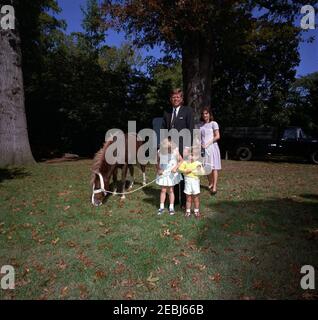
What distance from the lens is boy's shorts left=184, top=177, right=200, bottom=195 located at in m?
7.00

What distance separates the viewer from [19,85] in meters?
15.2

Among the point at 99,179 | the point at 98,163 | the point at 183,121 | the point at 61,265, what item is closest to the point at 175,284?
the point at 61,265

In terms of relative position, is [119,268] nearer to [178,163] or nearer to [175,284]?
[175,284]

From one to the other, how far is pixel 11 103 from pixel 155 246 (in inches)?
474

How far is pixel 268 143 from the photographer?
19734 millimetres

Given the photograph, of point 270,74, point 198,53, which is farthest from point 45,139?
point 270,74

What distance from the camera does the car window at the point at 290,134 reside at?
19.2 m

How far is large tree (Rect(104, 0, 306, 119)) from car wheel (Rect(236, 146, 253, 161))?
4.59 metres

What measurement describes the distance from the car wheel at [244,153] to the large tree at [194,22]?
4.59m

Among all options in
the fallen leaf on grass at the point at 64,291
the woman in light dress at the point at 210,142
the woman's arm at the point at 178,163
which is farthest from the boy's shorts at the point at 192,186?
the fallen leaf on grass at the point at 64,291

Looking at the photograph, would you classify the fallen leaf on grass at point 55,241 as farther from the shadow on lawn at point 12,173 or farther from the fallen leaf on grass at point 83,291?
the shadow on lawn at point 12,173
